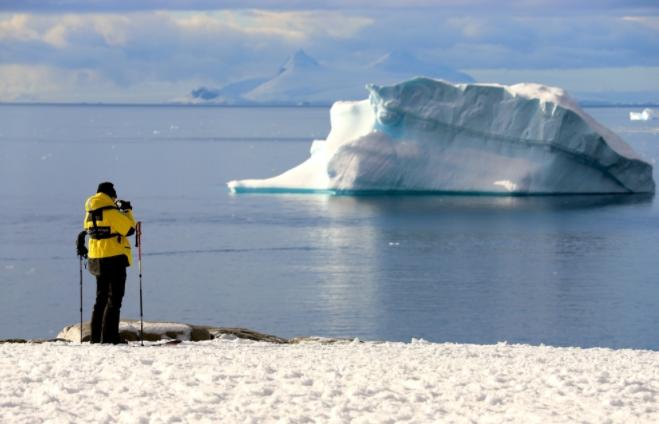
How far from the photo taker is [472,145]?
38.8 m

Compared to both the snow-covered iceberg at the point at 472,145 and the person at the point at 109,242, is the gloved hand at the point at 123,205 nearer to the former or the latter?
the person at the point at 109,242

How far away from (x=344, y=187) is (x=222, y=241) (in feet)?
27.9

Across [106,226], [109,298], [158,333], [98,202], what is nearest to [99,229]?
[106,226]

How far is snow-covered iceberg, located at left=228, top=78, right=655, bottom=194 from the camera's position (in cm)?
3781

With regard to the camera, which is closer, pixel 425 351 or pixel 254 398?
pixel 254 398

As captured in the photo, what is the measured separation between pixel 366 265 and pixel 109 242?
18.4 meters

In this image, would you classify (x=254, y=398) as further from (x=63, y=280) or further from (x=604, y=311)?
(x=63, y=280)

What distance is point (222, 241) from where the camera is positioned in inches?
1247

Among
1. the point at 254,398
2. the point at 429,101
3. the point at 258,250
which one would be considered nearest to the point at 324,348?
the point at 254,398

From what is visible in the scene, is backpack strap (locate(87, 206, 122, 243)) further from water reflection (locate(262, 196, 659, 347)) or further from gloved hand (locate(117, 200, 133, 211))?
water reflection (locate(262, 196, 659, 347))

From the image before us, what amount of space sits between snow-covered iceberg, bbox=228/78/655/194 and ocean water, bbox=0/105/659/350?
94 centimetres

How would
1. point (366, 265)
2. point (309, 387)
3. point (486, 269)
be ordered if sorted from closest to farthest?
point (309, 387) → point (486, 269) → point (366, 265)

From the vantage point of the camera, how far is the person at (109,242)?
29.9 feet

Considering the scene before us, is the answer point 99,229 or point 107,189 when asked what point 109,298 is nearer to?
point 99,229
